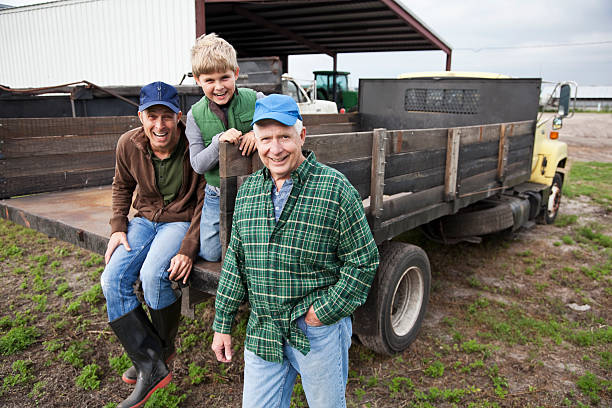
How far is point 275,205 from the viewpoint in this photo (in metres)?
1.80

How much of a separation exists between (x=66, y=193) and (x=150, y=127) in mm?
1876

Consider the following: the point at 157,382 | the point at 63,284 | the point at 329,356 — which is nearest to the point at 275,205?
the point at 329,356

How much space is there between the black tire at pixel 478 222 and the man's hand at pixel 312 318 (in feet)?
10.9

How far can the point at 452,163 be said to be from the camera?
3678mm

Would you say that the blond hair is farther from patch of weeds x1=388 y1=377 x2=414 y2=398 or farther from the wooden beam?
the wooden beam

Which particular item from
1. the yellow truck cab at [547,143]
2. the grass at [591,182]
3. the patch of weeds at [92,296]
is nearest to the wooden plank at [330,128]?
the yellow truck cab at [547,143]

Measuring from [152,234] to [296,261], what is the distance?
116 centimetres

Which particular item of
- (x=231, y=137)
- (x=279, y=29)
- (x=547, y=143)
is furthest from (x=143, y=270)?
(x=279, y=29)

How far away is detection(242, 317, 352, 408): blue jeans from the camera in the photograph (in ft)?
5.85

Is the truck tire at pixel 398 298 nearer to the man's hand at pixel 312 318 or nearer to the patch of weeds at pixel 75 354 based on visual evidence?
the man's hand at pixel 312 318

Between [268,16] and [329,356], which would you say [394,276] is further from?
[268,16]

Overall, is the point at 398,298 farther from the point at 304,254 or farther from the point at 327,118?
the point at 327,118

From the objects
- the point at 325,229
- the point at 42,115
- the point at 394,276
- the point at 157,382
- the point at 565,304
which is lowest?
the point at 565,304

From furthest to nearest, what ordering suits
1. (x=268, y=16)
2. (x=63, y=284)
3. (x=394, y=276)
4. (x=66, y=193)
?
1. (x=268, y=16)
2. (x=63, y=284)
3. (x=66, y=193)
4. (x=394, y=276)
